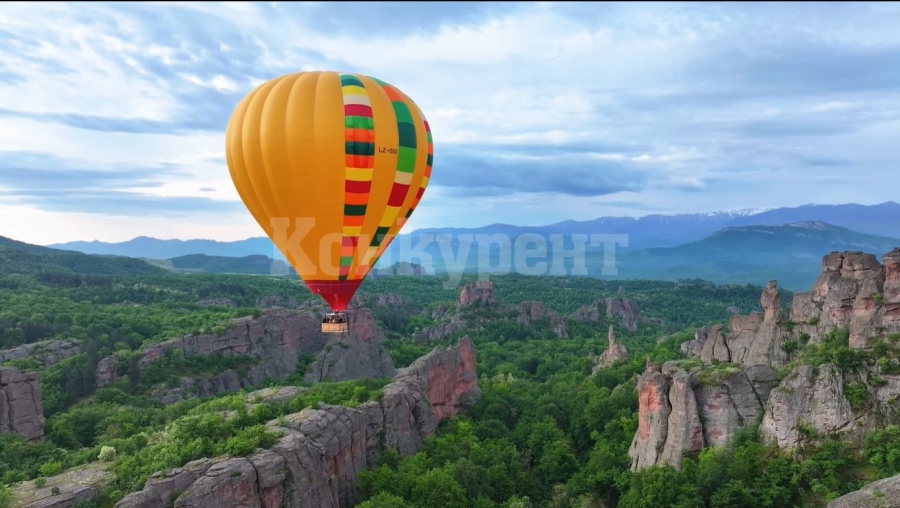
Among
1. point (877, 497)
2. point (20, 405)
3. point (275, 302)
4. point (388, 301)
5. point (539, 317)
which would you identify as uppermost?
point (877, 497)

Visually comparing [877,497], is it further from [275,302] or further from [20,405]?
[275,302]

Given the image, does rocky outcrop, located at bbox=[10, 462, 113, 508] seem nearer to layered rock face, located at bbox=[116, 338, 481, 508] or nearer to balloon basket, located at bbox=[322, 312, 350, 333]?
layered rock face, located at bbox=[116, 338, 481, 508]

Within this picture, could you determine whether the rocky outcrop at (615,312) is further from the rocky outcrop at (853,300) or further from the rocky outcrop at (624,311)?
the rocky outcrop at (853,300)

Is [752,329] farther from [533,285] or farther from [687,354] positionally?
[533,285]

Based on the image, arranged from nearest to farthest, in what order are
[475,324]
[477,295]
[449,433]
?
[449,433] → [475,324] → [477,295]

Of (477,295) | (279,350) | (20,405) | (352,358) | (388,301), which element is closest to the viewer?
(20,405)

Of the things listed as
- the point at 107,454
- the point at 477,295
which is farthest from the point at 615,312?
the point at 107,454
